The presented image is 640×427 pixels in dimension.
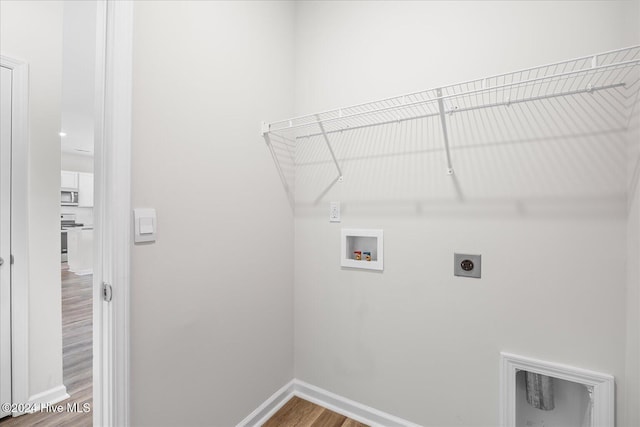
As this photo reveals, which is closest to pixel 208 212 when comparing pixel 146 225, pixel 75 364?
pixel 146 225

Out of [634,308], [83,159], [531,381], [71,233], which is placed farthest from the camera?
[83,159]

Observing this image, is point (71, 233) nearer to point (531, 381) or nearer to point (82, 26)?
point (82, 26)

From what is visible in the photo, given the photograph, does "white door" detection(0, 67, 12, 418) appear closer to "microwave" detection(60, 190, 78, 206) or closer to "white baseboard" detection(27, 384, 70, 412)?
"white baseboard" detection(27, 384, 70, 412)

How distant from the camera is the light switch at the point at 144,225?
113 cm

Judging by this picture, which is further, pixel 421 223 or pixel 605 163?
pixel 421 223

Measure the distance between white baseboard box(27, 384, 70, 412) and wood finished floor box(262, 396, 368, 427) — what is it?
4.58ft

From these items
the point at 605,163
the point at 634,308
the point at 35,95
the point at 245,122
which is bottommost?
the point at 634,308

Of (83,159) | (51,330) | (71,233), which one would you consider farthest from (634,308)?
(83,159)

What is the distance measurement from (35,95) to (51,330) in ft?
4.93

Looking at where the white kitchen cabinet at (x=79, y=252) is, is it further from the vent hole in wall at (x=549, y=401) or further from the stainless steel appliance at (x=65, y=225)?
the vent hole in wall at (x=549, y=401)

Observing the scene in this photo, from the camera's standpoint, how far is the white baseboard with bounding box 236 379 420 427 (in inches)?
63.9

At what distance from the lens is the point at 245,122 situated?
1.60m

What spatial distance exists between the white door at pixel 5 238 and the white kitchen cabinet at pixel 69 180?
6668 mm

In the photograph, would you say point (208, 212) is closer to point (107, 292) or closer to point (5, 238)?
point (107, 292)
